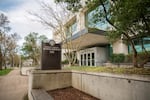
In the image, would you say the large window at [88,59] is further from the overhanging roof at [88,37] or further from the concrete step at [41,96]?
the concrete step at [41,96]

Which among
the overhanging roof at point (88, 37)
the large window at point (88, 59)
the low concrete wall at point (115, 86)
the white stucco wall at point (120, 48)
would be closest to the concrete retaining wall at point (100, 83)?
the low concrete wall at point (115, 86)

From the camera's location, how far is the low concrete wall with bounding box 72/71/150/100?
462 centimetres

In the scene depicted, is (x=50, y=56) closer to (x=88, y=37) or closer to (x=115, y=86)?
(x=115, y=86)

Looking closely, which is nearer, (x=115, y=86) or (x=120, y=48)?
(x=115, y=86)

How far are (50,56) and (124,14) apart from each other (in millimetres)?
5851

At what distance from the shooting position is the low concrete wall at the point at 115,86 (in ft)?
15.2

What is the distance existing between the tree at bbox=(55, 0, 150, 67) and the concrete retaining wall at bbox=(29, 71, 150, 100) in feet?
6.24

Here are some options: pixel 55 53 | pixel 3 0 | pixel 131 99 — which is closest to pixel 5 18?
pixel 3 0

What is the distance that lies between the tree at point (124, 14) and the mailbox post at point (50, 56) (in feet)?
11.3

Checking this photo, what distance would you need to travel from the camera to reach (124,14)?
16.9 ft

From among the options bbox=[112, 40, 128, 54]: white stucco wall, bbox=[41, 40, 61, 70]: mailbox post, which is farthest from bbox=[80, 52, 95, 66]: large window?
bbox=[41, 40, 61, 70]: mailbox post

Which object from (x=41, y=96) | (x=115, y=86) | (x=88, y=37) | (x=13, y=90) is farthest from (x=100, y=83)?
(x=88, y=37)

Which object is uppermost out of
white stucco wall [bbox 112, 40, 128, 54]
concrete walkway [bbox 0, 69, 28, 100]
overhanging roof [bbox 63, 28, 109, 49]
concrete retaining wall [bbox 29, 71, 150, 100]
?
overhanging roof [bbox 63, 28, 109, 49]

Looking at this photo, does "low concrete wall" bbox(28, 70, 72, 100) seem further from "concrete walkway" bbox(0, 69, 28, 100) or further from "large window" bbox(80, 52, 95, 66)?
"large window" bbox(80, 52, 95, 66)
